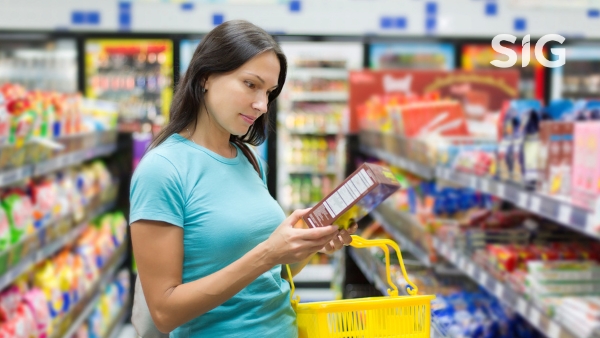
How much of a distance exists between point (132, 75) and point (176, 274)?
17.2ft

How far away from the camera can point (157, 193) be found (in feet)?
4.11

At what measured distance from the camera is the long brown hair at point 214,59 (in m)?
1.32

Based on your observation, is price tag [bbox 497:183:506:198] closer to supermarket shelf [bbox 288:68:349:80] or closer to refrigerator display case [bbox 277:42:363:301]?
refrigerator display case [bbox 277:42:363:301]

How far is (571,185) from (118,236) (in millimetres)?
3706

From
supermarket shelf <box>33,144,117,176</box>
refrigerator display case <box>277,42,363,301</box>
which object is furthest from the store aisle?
refrigerator display case <box>277,42,363,301</box>

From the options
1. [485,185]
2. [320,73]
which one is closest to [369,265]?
[485,185]

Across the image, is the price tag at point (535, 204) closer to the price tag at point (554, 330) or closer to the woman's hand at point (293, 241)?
the price tag at point (554, 330)

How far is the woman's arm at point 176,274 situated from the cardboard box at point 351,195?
0.13 feet

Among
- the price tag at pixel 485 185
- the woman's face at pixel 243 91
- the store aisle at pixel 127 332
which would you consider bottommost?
the store aisle at pixel 127 332

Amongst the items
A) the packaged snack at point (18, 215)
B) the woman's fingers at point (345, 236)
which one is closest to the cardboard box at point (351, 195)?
the woman's fingers at point (345, 236)

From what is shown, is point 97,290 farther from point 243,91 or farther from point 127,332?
point 243,91

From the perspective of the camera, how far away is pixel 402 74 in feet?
17.2

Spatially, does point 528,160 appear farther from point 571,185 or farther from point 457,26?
point 457,26

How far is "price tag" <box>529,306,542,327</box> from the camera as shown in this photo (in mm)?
2011
